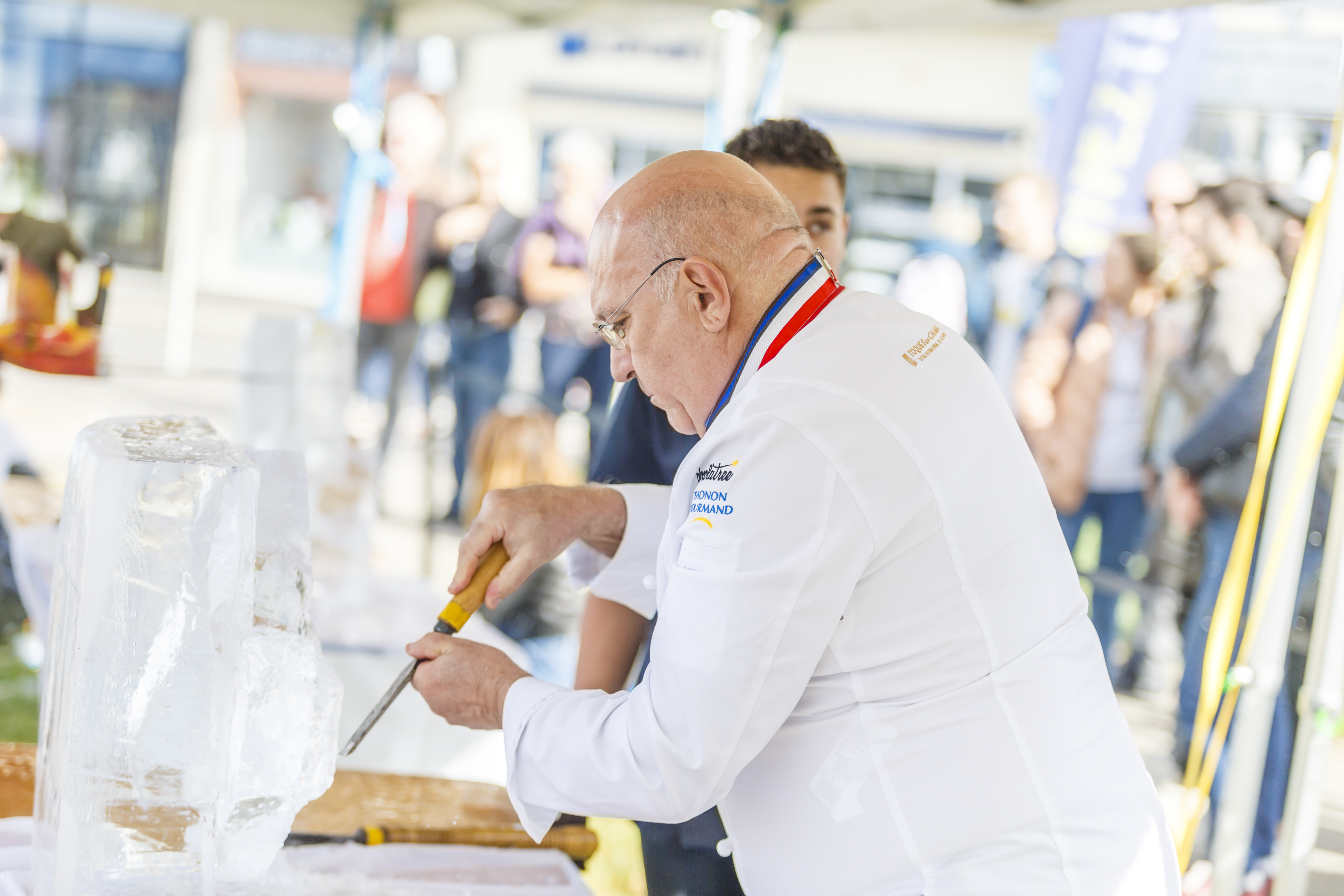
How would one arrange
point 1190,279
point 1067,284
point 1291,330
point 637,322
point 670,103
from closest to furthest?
point 637,322 < point 1291,330 < point 1190,279 < point 1067,284 < point 670,103

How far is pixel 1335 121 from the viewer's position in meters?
2.27

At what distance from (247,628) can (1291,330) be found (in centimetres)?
205

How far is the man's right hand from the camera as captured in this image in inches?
53.7

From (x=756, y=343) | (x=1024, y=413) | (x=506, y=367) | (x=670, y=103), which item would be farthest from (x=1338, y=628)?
(x=670, y=103)

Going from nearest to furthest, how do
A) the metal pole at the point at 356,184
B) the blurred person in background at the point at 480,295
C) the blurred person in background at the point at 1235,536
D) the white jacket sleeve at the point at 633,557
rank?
the white jacket sleeve at the point at 633,557 < the blurred person in background at the point at 1235,536 < the metal pole at the point at 356,184 < the blurred person in background at the point at 480,295

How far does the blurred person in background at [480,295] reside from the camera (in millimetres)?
5840

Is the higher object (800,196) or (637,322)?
(800,196)

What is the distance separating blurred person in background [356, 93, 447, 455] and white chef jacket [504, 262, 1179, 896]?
481 centimetres

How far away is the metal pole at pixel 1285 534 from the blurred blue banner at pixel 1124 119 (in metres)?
3.15

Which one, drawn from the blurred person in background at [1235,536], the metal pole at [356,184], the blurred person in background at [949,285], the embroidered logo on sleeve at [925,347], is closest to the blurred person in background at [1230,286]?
the blurred person in background at [1235,536]

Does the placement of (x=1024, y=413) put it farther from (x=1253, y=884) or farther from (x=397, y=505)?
(x=397, y=505)

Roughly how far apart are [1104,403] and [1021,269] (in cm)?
77

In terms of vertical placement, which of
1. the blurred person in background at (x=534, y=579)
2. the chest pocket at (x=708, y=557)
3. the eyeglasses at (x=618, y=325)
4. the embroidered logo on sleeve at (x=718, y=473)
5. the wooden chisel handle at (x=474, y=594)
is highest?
the eyeglasses at (x=618, y=325)

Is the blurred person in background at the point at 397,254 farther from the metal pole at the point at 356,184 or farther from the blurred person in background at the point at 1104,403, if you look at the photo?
the blurred person in background at the point at 1104,403
